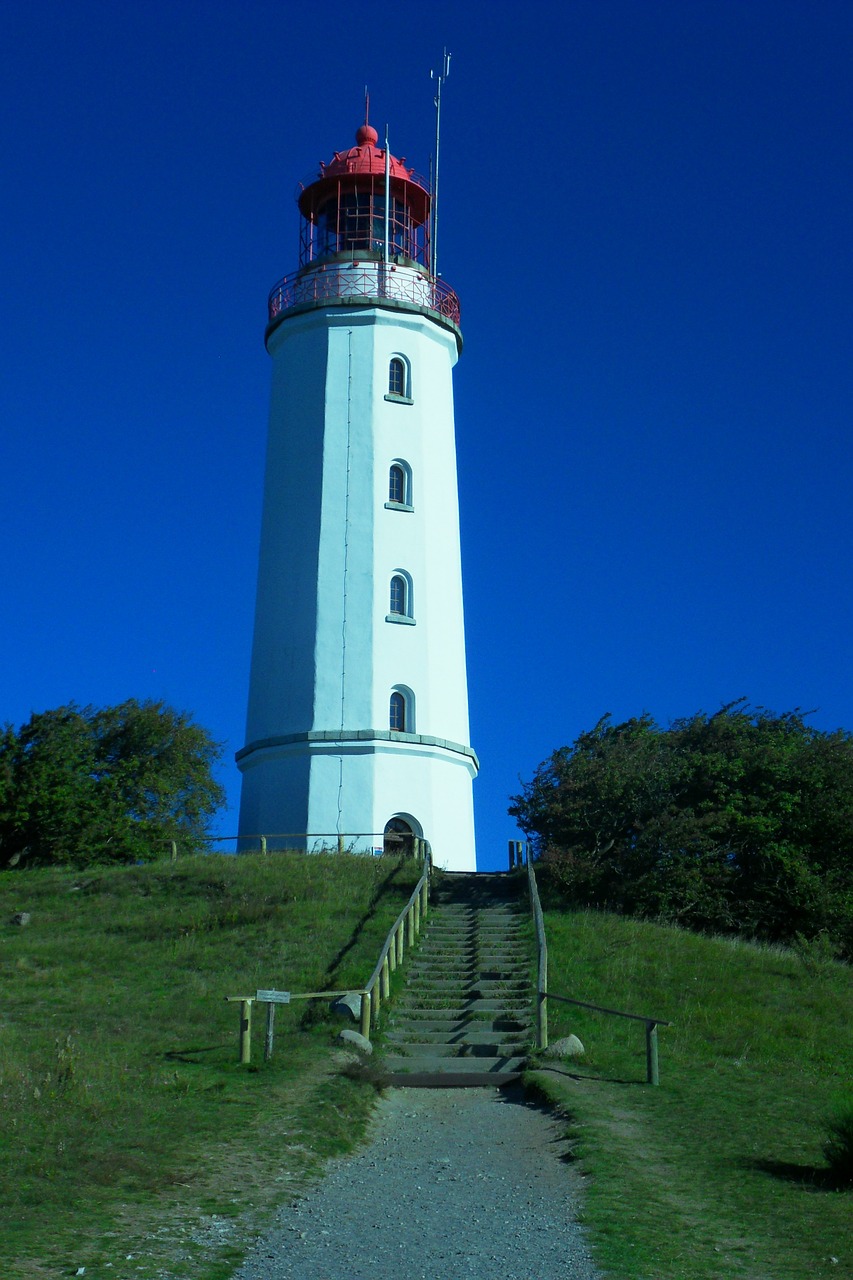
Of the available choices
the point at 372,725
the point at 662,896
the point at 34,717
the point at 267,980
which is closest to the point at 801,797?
the point at 662,896

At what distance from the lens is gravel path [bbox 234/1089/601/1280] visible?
31.3 ft

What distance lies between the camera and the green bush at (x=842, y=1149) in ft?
39.7

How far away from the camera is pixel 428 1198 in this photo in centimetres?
1168

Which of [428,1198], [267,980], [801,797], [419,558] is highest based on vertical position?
[419,558]

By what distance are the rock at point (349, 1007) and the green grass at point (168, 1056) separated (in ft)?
1.03

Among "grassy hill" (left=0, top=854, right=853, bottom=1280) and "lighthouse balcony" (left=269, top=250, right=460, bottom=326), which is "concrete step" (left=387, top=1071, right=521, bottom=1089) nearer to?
"grassy hill" (left=0, top=854, right=853, bottom=1280)

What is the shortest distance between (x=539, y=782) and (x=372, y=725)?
168 inches

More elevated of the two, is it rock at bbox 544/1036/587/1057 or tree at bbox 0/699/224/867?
tree at bbox 0/699/224/867

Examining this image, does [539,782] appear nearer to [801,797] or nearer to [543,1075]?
[801,797]

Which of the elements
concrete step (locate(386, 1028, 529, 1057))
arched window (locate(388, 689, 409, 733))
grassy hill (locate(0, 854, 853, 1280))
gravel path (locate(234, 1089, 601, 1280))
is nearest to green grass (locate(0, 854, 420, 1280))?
grassy hill (locate(0, 854, 853, 1280))

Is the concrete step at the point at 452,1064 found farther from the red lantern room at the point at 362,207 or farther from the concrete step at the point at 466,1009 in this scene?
the red lantern room at the point at 362,207

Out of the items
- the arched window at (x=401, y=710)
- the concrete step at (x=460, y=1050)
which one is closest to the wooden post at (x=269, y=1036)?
the concrete step at (x=460, y=1050)

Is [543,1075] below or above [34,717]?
below

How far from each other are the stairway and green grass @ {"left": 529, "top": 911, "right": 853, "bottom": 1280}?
0.63 m
